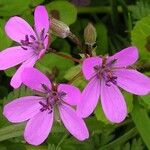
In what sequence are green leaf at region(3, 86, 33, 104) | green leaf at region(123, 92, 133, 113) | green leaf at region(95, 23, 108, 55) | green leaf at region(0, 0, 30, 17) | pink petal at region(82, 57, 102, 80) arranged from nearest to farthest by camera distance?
pink petal at region(82, 57, 102, 80)
green leaf at region(123, 92, 133, 113)
green leaf at region(3, 86, 33, 104)
green leaf at region(0, 0, 30, 17)
green leaf at region(95, 23, 108, 55)

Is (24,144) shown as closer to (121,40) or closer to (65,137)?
(65,137)

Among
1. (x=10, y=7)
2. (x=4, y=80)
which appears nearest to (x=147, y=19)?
(x=10, y=7)

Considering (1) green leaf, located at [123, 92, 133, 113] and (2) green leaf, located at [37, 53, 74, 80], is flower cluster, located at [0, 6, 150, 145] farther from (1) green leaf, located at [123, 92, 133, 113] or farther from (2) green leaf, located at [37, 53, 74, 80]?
(2) green leaf, located at [37, 53, 74, 80]

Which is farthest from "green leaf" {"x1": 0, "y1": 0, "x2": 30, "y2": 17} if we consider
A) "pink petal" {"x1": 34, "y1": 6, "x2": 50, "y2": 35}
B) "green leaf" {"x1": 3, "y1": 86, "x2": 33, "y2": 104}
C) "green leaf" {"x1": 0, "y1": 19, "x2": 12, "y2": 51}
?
"pink petal" {"x1": 34, "y1": 6, "x2": 50, "y2": 35}

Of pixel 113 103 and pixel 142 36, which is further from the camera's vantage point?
pixel 142 36

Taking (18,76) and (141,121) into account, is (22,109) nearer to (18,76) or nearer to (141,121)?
(18,76)

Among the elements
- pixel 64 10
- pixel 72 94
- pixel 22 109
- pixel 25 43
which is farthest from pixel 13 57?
pixel 64 10

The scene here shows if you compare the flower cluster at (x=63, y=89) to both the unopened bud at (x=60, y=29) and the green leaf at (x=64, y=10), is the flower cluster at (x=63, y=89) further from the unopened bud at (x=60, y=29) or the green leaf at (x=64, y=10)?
the green leaf at (x=64, y=10)
